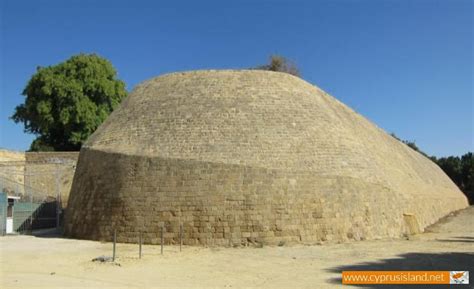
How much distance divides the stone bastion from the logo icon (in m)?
6.01

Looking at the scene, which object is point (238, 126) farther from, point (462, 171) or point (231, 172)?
point (462, 171)

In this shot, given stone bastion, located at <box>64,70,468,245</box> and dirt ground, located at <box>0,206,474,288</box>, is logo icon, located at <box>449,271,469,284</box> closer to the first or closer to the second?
dirt ground, located at <box>0,206,474,288</box>

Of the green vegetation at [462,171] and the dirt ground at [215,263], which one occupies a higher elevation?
the green vegetation at [462,171]

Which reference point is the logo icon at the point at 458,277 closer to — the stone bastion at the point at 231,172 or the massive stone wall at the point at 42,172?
the stone bastion at the point at 231,172

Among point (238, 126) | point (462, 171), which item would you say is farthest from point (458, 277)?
point (462, 171)

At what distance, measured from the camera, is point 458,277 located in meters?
10.3

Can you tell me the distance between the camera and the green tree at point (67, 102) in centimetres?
3547

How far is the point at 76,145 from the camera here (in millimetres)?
36281

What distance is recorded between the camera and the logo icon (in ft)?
32.5

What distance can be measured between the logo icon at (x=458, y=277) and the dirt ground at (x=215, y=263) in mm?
335

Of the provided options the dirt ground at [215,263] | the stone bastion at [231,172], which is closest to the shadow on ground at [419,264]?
the dirt ground at [215,263]

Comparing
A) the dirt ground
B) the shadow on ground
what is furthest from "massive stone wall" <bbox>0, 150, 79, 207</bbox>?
the shadow on ground

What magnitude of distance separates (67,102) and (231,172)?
2300 cm

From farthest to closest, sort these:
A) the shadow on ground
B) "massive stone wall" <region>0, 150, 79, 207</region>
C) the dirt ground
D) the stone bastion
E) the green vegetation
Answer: the green vegetation → "massive stone wall" <region>0, 150, 79, 207</region> → the stone bastion → the shadow on ground → the dirt ground
